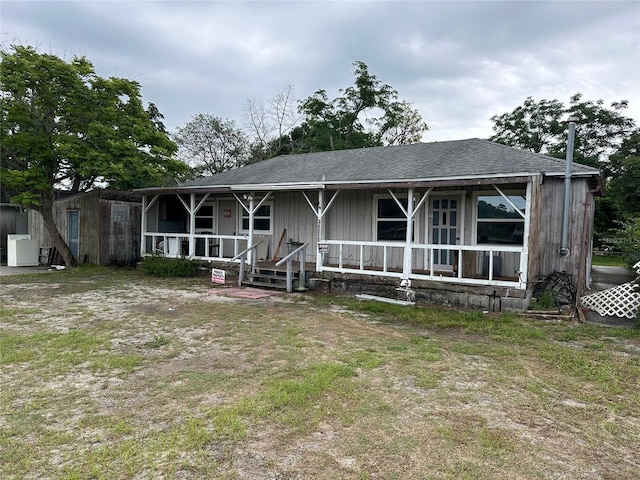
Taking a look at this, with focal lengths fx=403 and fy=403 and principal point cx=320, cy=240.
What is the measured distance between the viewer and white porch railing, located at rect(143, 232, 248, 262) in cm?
1258

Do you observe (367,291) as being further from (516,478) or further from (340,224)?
(516,478)

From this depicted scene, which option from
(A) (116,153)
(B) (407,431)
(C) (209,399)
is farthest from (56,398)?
(A) (116,153)

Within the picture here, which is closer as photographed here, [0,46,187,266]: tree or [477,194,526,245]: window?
[477,194,526,245]: window

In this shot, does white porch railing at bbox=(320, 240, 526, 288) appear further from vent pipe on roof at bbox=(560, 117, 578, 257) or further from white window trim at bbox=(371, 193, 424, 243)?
vent pipe on roof at bbox=(560, 117, 578, 257)

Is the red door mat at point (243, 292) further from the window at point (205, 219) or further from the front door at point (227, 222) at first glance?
the window at point (205, 219)

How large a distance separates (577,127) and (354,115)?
51.7 ft

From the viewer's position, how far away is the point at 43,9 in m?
10.0

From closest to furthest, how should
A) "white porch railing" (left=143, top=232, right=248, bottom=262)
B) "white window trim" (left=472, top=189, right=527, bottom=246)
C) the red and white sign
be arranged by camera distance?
1. "white window trim" (left=472, top=189, right=527, bottom=246)
2. the red and white sign
3. "white porch railing" (left=143, top=232, right=248, bottom=262)

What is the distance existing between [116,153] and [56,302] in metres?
5.96

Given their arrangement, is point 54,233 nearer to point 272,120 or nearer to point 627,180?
point 272,120

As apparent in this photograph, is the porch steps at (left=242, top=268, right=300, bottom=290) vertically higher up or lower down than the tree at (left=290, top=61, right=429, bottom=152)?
lower down

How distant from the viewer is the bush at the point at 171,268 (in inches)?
473

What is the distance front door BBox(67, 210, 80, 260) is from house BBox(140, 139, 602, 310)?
10.1ft

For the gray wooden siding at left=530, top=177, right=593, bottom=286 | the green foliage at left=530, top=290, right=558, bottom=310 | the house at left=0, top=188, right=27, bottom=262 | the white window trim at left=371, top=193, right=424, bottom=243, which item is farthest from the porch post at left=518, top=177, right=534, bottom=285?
the house at left=0, top=188, right=27, bottom=262
